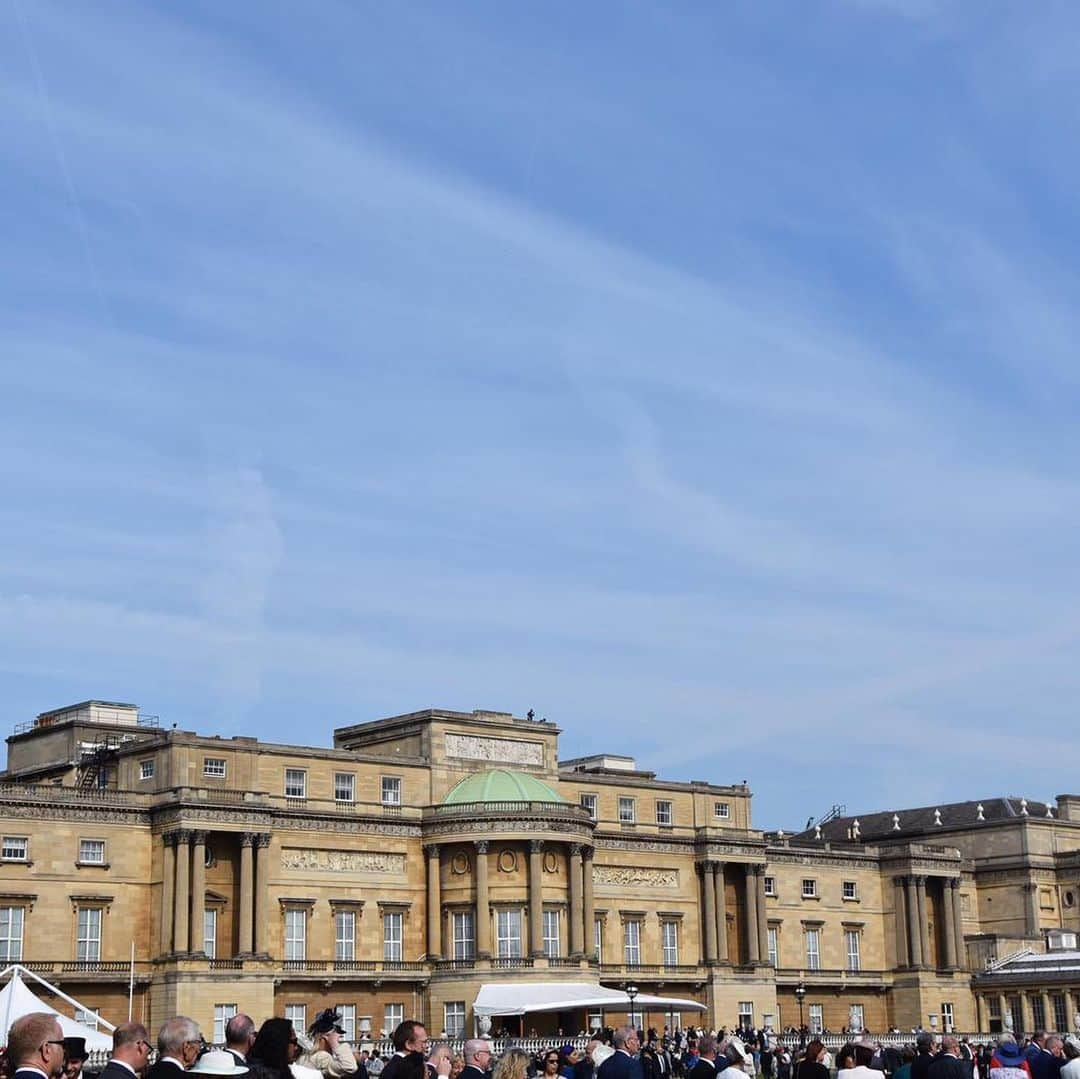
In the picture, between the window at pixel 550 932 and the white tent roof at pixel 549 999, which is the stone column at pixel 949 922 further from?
the window at pixel 550 932

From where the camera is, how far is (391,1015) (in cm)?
8000

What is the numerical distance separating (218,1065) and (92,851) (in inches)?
2427

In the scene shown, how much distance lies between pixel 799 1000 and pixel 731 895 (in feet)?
24.4

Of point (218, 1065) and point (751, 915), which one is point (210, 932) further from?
point (218, 1065)

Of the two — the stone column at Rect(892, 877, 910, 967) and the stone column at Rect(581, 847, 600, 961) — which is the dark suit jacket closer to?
the stone column at Rect(581, 847, 600, 961)

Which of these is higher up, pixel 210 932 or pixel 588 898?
pixel 588 898

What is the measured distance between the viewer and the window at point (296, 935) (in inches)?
3051

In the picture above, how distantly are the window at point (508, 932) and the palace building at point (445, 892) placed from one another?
0.32 ft

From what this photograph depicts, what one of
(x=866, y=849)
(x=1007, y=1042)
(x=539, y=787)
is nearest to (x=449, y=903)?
(x=539, y=787)

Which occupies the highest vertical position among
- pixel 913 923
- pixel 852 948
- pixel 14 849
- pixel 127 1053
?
pixel 14 849

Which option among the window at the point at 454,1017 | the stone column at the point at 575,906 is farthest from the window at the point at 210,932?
the stone column at the point at 575,906

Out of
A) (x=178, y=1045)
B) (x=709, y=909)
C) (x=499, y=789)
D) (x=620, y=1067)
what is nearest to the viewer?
(x=178, y=1045)

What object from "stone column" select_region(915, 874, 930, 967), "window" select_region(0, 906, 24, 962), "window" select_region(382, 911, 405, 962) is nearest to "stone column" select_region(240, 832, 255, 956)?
"window" select_region(382, 911, 405, 962)

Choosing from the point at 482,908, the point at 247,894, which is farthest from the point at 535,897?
the point at 247,894
